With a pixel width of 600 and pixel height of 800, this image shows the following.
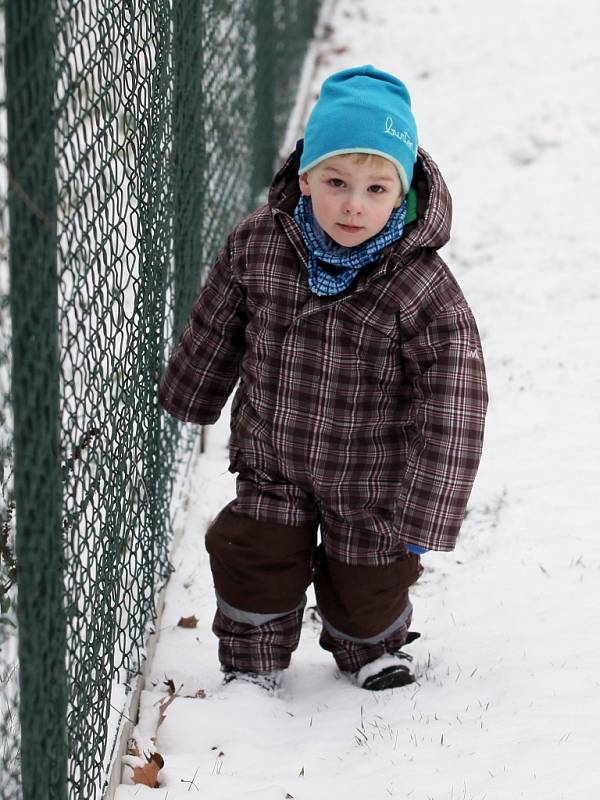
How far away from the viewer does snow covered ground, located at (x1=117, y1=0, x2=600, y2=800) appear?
113 inches

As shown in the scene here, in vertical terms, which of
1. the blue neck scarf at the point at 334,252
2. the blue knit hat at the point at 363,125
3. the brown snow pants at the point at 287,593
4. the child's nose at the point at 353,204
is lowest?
the brown snow pants at the point at 287,593

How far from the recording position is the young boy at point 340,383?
9.01ft

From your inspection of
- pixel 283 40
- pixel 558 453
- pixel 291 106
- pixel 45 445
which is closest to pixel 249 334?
pixel 45 445

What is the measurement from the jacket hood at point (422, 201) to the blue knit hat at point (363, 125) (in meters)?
0.07

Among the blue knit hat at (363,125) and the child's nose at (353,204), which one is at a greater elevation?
the blue knit hat at (363,125)

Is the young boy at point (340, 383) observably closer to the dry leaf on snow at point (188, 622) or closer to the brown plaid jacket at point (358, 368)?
the brown plaid jacket at point (358, 368)

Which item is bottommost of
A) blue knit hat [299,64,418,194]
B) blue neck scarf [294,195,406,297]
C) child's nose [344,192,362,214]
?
blue neck scarf [294,195,406,297]

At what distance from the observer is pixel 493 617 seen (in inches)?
143

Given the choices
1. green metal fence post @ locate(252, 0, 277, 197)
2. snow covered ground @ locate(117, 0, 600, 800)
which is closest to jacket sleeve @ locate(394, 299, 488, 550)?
snow covered ground @ locate(117, 0, 600, 800)

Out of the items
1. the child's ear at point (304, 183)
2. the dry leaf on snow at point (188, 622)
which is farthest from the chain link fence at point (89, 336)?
the child's ear at point (304, 183)

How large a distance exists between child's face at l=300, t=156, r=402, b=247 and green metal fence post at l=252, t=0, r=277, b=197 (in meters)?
3.72

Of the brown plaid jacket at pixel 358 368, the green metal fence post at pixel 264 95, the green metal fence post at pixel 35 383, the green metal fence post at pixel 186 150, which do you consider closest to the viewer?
the green metal fence post at pixel 35 383

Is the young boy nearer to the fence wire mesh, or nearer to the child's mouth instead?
the child's mouth

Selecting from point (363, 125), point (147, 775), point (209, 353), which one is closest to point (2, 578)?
point (147, 775)
